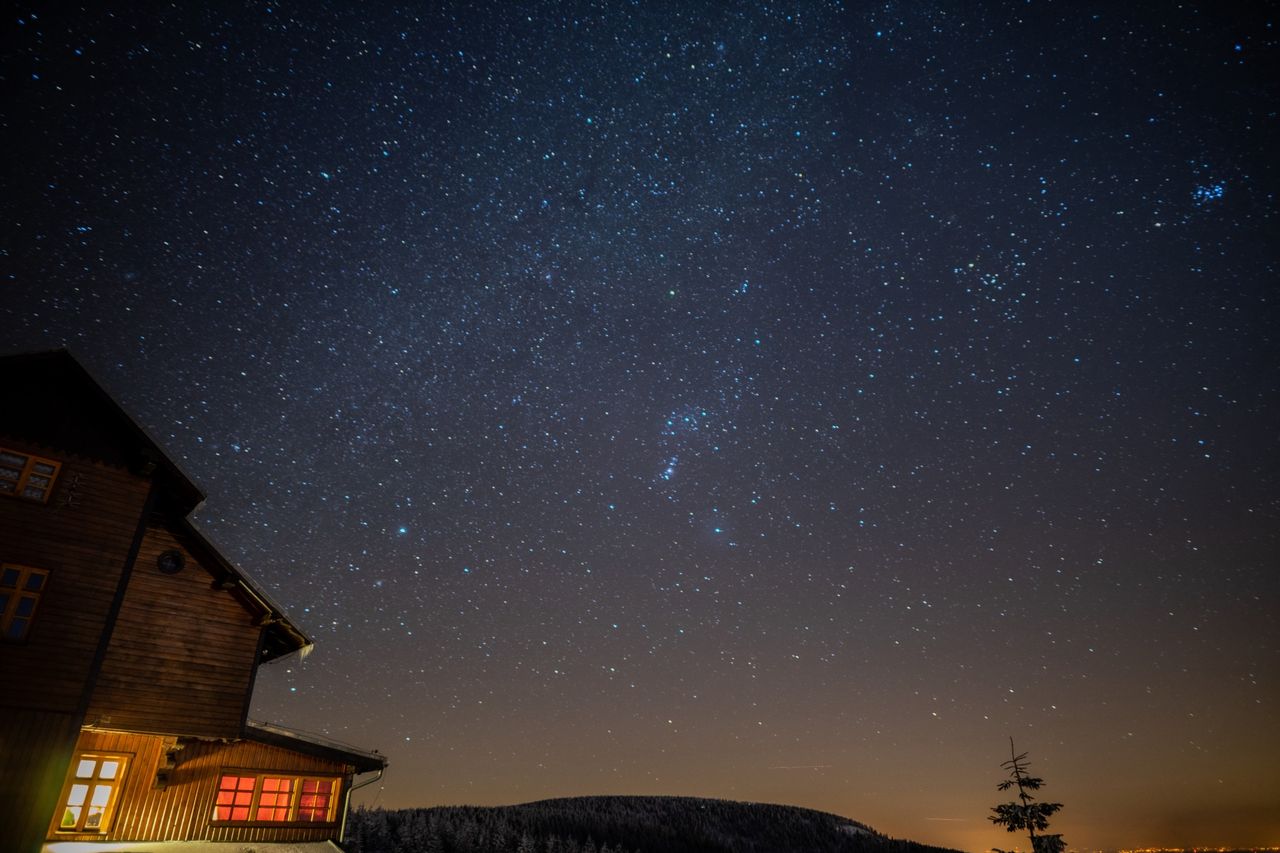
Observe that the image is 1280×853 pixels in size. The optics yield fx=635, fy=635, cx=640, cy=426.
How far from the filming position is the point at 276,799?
17.7 m

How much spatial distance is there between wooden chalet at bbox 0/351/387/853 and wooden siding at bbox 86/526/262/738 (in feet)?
0.10

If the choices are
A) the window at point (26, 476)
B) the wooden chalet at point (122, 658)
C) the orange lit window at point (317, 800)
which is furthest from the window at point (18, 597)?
the orange lit window at point (317, 800)

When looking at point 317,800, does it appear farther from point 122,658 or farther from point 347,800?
point 122,658

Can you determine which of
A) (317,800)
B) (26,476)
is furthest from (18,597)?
(317,800)

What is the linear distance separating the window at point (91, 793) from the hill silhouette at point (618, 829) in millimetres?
19181

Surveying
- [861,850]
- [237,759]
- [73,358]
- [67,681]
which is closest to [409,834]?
[237,759]

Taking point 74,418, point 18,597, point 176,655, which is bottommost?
point 176,655

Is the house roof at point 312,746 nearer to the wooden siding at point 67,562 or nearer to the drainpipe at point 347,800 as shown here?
the drainpipe at point 347,800

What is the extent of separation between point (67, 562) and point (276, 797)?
8856mm

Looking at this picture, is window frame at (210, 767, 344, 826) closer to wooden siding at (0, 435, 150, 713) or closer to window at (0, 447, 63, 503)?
wooden siding at (0, 435, 150, 713)

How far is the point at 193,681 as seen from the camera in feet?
52.1

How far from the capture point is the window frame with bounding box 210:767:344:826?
55.2 feet

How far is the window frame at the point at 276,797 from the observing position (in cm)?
1681

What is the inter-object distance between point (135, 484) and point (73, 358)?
3079mm
